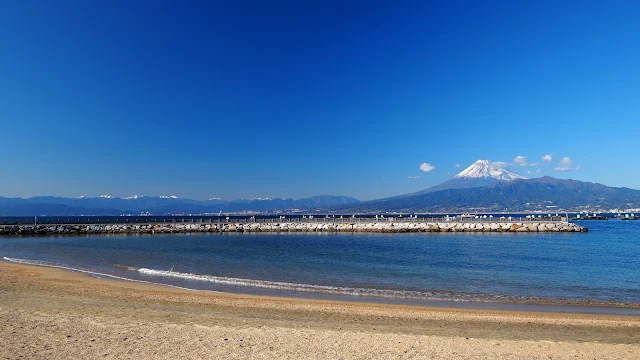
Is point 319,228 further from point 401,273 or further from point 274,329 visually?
point 274,329

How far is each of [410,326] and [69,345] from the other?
28.8 feet

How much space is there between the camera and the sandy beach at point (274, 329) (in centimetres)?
863

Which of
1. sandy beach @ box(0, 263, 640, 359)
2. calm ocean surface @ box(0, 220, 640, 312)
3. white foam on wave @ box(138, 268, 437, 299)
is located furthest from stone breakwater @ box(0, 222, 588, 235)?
sandy beach @ box(0, 263, 640, 359)

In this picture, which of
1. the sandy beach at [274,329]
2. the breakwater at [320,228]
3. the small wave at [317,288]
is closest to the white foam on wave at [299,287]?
the small wave at [317,288]

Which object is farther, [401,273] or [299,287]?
[401,273]

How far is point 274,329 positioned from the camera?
1074 centimetres

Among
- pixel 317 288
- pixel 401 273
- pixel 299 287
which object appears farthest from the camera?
pixel 401 273

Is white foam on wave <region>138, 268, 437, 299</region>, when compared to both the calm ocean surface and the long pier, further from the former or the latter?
the long pier

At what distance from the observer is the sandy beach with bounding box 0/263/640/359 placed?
28.3 ft

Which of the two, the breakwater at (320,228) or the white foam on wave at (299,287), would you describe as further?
the breakwater at (320,228)

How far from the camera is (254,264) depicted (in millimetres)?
27984

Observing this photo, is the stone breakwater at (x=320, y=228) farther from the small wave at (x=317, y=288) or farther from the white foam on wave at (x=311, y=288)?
the small wave at (x=317, y=288)

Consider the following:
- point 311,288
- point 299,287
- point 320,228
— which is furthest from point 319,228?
point 311,288

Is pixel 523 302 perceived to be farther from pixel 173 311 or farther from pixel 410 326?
pixel 173 311
